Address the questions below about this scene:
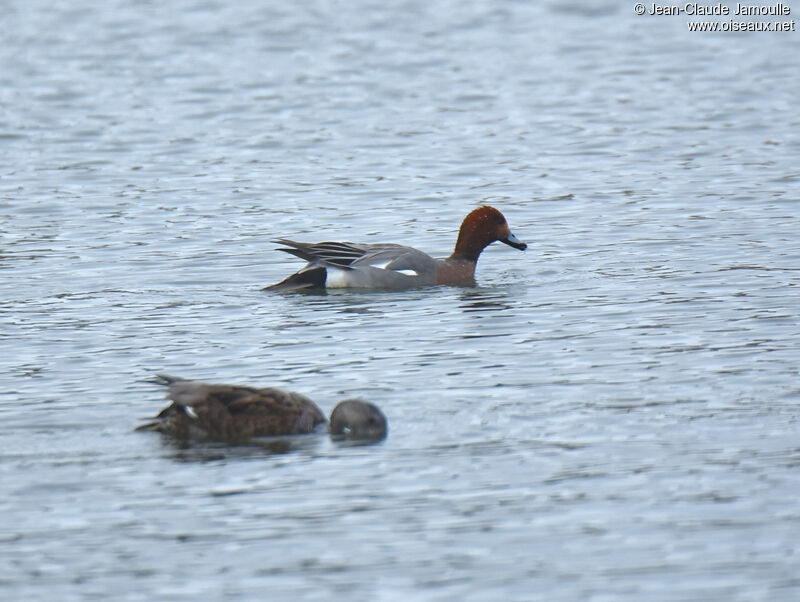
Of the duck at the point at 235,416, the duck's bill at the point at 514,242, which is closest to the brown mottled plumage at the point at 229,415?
→ the duck at the point at 235,416

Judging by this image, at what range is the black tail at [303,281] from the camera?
13609 millimetres

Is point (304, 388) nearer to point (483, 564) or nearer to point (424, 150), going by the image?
point (483, 564)

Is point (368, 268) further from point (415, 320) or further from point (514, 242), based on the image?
point (514, 242)

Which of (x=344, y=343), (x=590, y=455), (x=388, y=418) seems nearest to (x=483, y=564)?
(x=590, y=455)

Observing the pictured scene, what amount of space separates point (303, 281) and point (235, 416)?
4.55 m

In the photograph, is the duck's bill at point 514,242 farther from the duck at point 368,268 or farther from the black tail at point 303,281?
the black tail at point 303,281

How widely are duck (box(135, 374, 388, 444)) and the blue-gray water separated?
15 cm

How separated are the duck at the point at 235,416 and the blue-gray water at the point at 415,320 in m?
0.15

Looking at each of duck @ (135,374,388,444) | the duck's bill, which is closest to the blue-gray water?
duck @ (135,374,388,444)

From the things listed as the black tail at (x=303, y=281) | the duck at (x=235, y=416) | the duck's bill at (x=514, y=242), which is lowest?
the duck at (x=235, y=416)

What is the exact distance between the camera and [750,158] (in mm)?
19109

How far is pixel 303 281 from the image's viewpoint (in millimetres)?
13664

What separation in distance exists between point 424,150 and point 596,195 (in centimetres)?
343

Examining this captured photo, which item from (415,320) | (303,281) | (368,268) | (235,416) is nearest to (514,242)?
(368,268)
